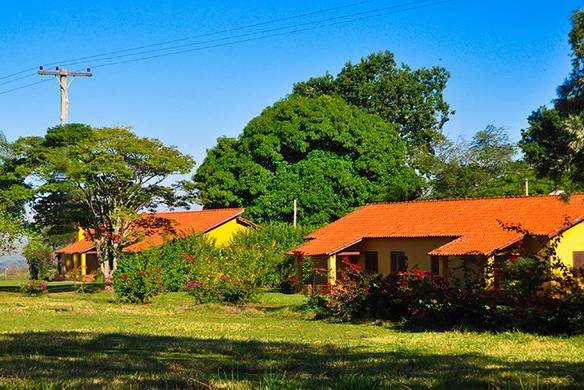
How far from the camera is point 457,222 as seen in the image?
1491 inches

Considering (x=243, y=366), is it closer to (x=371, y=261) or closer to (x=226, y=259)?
(x=226, y=259)

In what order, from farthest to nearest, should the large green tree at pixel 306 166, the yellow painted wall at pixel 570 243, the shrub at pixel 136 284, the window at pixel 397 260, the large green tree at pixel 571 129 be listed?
the large green tree at pixel 306 166
the window at pixel 397 260
the yellow painted wall at pixel 570 243
the shrub at pixel 136 284
the large green tree at pixel 571 129

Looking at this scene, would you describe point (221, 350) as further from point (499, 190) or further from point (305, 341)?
point (499, 190)

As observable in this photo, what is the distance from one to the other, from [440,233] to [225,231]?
719 inches

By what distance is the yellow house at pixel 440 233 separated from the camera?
33594 millimetres

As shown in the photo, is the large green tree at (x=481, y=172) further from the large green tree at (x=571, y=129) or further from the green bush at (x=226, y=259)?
the large green tree at (x=571, y=129)

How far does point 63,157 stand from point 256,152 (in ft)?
54.4

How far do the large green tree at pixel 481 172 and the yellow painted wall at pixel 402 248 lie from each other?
1763cm

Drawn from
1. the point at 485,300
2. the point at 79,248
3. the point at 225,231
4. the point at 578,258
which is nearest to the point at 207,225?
the point at 225,231

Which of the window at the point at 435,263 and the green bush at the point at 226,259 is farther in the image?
the window at the point at 435,263

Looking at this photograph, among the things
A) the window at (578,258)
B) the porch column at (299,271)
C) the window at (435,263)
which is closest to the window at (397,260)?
the window at (435,263)

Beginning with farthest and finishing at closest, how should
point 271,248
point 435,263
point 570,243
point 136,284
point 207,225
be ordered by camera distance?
point 207,225 → point 271,248 → point 435,263 → point 570,243 → point 136,284

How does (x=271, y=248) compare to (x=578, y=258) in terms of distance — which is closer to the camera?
(x=578, y=258)

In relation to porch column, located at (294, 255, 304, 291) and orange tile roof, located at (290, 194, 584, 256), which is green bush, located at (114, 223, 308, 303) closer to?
porch column, located at (294, 255, 304, 291)
